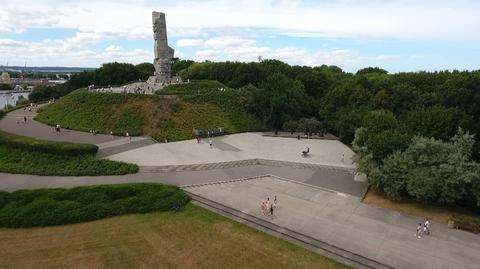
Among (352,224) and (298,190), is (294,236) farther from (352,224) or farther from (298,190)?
(298,190)

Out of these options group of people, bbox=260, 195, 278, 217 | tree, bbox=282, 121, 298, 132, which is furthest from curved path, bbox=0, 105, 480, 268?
tree, bbox=282, 121, 298, 132

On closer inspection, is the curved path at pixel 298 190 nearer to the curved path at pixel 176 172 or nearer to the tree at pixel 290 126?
the curved path at pixel 176 172

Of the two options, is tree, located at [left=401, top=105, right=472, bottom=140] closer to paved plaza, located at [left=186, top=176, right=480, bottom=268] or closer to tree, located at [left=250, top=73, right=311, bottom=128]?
paved plaza, located at [left=186, top=176, right=480, bottom=268]

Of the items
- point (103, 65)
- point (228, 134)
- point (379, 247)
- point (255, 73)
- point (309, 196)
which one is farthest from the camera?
point (103, 65)

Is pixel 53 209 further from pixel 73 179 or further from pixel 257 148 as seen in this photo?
pixel 257 148

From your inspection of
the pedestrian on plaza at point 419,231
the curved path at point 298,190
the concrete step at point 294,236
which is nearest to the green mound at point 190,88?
the curved path at point 298,190

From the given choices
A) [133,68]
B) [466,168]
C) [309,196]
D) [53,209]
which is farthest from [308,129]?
[133,68]

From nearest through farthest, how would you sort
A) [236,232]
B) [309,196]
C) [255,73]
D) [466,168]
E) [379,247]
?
[379,247] → [236,232] → [466,168] → [309,196] → [255,73]
